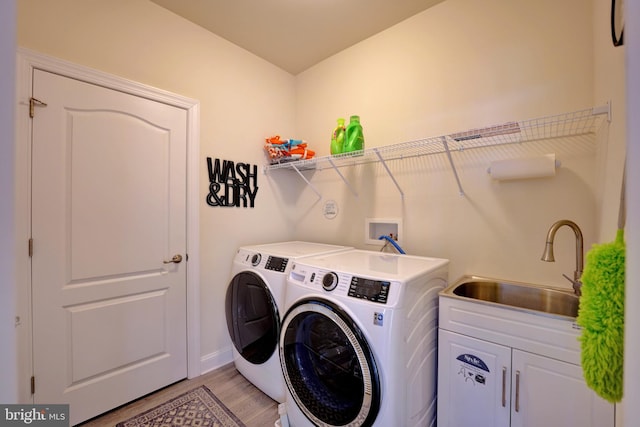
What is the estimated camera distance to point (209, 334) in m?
2.14

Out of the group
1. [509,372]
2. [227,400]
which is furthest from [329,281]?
[227,400]

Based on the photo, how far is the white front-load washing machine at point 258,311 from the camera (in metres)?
1.69

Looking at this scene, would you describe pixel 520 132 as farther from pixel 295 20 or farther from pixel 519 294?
pixel 295 20

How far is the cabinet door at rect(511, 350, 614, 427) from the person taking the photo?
39.3 inches

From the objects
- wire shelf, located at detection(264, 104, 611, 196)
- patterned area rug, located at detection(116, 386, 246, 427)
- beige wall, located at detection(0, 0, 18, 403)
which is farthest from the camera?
patterned area rug, located at detection(116, 386, 246, 427)

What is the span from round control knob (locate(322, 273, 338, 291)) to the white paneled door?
4.11 feet

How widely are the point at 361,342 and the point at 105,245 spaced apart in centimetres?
169

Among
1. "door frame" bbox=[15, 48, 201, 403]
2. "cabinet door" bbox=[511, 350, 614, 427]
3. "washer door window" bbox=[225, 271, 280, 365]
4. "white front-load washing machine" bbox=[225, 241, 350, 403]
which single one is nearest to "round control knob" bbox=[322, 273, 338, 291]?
"white front-load washing machine" bbox=[225, 241, 350, 403]

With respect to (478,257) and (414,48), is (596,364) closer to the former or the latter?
(478,257)

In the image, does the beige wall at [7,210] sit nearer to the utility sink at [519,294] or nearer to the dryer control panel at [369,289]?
the dryer control panel at [369,289]

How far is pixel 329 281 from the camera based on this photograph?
4.41 feet

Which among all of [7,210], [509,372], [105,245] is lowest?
[509,372]

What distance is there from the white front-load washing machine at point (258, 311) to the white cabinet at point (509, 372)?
3.20 ft

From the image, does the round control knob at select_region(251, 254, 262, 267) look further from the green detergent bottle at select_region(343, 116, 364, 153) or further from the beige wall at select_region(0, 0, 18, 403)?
the beige wall at select_region(0, 0, 18, 403)
